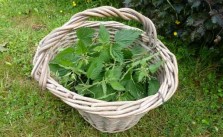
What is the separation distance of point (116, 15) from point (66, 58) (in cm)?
33

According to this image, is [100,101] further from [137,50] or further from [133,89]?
[137,50]

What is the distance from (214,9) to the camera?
188 cm

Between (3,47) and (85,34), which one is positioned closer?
(85,34)

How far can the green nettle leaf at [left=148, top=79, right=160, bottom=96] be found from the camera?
5.19ft

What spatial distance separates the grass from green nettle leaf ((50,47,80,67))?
45 centimetres

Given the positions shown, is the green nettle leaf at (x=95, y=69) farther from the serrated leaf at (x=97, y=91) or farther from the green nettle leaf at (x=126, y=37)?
the green nettle leaf at (x=126, y=37)

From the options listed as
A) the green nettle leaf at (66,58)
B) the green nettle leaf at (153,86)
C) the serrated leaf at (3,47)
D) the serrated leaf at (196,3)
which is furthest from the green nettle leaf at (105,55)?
the serrated leaf at (3,47)

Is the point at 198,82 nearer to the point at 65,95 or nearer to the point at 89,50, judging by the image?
the point at 89,50

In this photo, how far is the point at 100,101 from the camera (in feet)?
4.49

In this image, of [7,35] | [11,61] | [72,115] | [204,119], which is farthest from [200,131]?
[7,35]

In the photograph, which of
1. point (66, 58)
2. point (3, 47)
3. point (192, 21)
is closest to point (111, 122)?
point (66, 58)

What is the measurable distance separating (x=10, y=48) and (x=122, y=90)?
1.06 m

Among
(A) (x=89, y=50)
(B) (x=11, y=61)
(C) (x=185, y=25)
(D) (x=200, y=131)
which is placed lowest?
(D) (x=200, y=131)

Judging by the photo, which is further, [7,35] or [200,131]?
[7,35]
